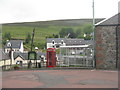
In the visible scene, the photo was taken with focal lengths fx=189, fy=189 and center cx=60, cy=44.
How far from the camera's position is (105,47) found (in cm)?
1714

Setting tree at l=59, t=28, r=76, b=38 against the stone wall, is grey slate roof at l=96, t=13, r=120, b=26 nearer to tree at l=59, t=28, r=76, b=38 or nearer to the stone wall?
the stone wall

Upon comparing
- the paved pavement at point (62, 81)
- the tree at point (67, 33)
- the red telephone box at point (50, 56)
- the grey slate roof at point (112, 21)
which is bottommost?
the paved pavement at point (62, 81)

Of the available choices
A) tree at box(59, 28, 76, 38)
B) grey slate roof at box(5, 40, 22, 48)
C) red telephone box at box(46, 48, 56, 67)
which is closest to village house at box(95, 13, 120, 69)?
red telephone box at box(46, 48, 56, 67)

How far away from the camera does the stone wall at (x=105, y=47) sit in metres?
17.0

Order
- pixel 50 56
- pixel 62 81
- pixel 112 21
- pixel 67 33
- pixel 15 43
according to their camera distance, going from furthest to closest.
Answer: pixel 67 33 < pixel 15 43 < pixel 50 56 < pixel 112 21 < pixel 62 81

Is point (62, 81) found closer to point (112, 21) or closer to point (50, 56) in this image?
point (50, 56)

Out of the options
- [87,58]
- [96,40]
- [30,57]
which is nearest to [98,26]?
[96,40]

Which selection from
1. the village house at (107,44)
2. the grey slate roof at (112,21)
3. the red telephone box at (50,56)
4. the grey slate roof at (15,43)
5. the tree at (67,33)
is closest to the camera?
the village house at (107,44)

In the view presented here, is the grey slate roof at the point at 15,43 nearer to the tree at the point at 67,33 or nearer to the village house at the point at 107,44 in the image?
the tree at the point at 67,33

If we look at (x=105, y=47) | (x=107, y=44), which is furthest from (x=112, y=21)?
(x=105, y=47)

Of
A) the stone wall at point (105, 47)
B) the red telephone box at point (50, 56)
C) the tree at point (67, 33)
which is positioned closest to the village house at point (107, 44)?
the stone wall at point (105, 47)

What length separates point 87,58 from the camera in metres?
19.1

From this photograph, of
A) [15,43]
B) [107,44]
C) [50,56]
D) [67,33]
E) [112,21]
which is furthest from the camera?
[67,33]

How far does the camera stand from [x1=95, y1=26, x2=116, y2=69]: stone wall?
667 inches
